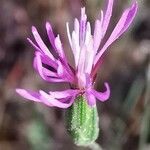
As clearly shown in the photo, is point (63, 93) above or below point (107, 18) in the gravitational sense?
below

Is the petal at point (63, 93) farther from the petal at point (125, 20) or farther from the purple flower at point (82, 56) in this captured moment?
the petal at point (125, 20)

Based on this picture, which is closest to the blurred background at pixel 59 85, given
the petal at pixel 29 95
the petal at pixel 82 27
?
the petal at pixel 82 27

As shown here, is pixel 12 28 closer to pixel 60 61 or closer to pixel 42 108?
pixel 42 108

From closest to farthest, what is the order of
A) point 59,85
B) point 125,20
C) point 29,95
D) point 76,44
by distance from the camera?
point 29,95
point 125,20
point 76,44
point 59,85

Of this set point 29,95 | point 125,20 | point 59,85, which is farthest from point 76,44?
point 59,85

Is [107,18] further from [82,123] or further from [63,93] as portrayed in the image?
[82,123]

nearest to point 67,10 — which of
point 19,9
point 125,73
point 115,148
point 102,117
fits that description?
point 19,9

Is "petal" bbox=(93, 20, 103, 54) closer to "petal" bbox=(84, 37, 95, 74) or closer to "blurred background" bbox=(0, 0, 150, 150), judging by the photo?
"petal" bbox=(84, 37, 95, 74)
